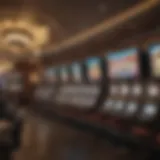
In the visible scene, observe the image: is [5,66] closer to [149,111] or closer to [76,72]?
[149,111]

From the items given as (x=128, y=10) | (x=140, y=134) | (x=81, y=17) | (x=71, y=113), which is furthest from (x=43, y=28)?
(x=71, y=113)

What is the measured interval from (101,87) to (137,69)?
1.00 meters

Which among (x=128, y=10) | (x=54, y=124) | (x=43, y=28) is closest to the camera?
(x=128, y=10)

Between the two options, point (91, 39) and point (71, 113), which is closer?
point (91, 39)

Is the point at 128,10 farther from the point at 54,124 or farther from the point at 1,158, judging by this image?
the point at 54,124

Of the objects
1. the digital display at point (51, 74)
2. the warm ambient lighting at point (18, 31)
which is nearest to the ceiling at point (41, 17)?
the warm ambient lighting at point (18, 31)

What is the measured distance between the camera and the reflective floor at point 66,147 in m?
3.26

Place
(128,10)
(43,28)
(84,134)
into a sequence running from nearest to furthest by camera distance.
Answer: (128,10) → (43,28) → (84,134)

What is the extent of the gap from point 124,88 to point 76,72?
148 centimetres

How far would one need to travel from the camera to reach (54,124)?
5602mm

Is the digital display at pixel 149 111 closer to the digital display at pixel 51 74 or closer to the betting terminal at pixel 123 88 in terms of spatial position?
the betting terminal at pixel 123 88

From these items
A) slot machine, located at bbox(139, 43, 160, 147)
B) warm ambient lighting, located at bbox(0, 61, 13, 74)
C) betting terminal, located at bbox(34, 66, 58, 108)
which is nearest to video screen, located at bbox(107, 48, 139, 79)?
slot machine, located at bbox(139, 43, 160, 147)

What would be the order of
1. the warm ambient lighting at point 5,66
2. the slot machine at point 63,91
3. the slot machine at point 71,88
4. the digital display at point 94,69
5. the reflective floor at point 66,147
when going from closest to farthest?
1. the reflective floor at point 66,147
2. the warm ambient lighting at point 5,66
3. the digital display at point 94,69
4. the slot machine at point 71,88
5. the slot machine at point 63,91

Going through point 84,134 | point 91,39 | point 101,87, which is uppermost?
point 91,39
